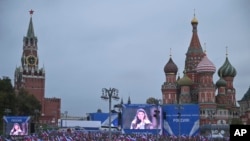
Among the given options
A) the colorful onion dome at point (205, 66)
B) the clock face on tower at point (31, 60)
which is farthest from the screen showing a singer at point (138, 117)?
the clock face on tower at point (31, 60)

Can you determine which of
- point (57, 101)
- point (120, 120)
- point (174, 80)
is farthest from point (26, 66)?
point (120, 120)

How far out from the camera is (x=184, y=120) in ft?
184

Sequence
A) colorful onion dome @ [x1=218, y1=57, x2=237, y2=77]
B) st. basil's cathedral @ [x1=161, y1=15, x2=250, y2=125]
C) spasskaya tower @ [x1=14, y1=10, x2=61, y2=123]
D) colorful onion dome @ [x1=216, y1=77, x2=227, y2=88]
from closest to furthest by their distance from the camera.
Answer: st. basil's cathedral @ [x1=161, y1=15, x2=250, y2=125] < colorful onion dome @ [x1=216, y1=77, x2=227, y2=88] < colorful onion dome @ [x1=218, y1=57, x2=237, y2=77] < spasskaya tower @ [x1=14, y1=10, x2=61, y2=123]

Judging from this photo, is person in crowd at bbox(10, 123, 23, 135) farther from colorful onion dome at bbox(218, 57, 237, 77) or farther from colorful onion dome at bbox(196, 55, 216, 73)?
colorful onion dome at bbox(218, 57, 237, 77)

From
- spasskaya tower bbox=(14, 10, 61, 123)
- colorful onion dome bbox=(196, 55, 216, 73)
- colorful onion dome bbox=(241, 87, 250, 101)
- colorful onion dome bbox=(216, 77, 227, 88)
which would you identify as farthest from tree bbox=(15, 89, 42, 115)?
colorful onion dome bbox=(241, 87, 250, 101)

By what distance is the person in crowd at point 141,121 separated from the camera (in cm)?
5494

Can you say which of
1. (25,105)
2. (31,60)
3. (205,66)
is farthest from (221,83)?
(31,60)

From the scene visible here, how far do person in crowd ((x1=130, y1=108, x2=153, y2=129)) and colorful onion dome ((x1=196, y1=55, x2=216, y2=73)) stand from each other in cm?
2649

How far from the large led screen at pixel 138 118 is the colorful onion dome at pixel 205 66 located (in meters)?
25.8

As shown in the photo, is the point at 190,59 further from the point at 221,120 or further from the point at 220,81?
the point at 221,120

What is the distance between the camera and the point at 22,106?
6606cm

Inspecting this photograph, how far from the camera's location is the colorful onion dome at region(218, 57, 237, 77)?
8475cm

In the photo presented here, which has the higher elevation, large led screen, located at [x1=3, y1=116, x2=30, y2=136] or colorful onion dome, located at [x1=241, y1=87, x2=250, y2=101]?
colorful onion dome, located at [x1=241, y1=87, x2=250, y2=101]

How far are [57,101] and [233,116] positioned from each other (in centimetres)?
4640
